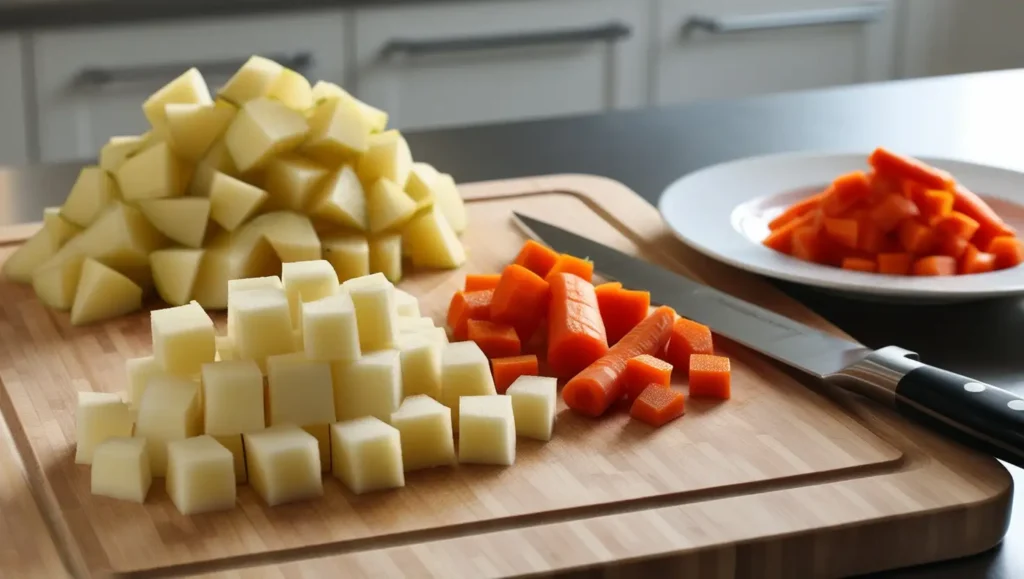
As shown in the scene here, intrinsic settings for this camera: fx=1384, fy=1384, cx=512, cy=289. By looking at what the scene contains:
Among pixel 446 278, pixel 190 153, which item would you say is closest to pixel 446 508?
pixel 446 278

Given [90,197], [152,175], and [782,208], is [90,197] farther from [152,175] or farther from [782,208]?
[782,208]

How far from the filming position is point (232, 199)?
5.57 feet

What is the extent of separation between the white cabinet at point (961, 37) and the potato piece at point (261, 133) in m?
2.95

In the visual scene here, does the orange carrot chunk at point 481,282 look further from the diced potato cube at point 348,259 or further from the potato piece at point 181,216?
the potato piece at point 181,216

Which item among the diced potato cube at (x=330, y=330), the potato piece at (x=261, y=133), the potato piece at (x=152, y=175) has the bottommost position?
the diced potato cube at (x=330, y=330)

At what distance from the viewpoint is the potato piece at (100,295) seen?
1.64 meters

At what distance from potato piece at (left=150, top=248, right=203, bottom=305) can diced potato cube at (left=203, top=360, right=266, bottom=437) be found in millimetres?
462

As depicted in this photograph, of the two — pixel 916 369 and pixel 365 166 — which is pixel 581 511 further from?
pixel 365 166

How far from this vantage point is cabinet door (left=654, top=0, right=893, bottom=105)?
393cm

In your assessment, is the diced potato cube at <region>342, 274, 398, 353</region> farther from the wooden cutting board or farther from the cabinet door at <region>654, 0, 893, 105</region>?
the cabinet door at <region>654, 0, 893, 105</region>

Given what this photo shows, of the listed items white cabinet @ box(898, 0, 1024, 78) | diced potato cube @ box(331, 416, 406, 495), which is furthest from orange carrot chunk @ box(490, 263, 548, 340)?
white cabinet @ box(898, 0, 1024, 78)

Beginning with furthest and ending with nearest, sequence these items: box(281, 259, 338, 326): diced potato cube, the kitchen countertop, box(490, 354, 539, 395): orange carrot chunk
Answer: the kitchen countertop, box(490, 354, 539, 395): orange carrot chunk, box(281, 259, 338, 326): diced potato cube

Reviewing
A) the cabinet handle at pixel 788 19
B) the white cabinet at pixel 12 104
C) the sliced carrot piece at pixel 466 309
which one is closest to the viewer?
the sliced carrot piece at pixel 466 309

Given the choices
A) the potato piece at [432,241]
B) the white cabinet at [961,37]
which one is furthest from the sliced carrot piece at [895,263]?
the white cabinet at [961,37]
